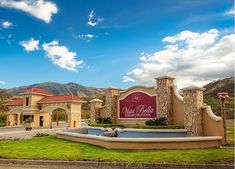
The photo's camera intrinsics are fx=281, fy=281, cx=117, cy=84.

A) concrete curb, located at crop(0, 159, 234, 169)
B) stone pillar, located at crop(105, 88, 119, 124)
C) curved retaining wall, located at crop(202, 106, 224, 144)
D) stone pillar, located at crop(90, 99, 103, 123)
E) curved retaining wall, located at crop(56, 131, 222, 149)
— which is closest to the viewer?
concrete curb, located at crop(0, 159, 234, 169)

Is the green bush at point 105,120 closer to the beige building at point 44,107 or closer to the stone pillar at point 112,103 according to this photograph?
the stone pillar at point 112,103

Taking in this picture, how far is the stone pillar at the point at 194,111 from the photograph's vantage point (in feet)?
57.4

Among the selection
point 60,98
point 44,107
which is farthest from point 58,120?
point 60,98

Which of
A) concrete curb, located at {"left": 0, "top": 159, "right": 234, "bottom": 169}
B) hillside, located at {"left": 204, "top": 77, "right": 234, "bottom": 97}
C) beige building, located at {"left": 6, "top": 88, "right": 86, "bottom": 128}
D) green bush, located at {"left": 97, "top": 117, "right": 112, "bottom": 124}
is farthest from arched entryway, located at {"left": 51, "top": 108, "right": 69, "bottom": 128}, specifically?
hillside, located at {"left": 204, "top": 77, "right": 234, "bottom": 97}

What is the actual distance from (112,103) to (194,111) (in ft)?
28.5

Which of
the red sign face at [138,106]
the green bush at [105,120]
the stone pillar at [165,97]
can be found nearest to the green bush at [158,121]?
the stone pillar at [165,97]

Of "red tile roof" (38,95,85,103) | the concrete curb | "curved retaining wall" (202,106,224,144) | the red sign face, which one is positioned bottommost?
the concrete curb

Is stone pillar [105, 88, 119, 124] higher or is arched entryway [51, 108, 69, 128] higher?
stone pillar [105, 88, 119, 124]

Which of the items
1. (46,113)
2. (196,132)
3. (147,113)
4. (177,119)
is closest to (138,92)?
(147,113)

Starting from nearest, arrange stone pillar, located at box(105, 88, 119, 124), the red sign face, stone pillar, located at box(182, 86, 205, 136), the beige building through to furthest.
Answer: stone pillar, located at box(182, 86, 205, 136), the red sign face, stone pillar, located at box(105, 88, 119, 124), the beige building

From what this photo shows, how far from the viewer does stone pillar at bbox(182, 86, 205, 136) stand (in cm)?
1748

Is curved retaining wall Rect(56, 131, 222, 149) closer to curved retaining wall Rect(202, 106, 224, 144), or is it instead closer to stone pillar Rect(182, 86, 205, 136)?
curved retaining wall Rect(202, 106, 224, 144)

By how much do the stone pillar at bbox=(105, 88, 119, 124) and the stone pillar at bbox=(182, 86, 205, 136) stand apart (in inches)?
311

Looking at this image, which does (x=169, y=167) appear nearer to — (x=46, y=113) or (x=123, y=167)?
(x=123, y=167)
